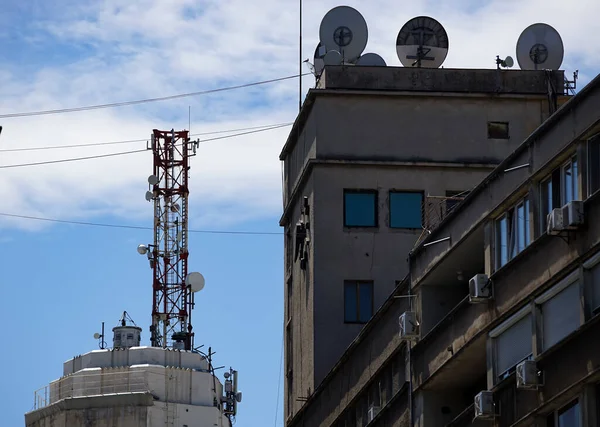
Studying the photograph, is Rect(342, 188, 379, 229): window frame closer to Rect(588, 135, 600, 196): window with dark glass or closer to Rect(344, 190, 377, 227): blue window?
Rect(344, 190, 377, 227): blue window

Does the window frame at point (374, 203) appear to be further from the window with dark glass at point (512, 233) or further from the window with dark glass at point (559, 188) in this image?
the window with dark glass at point (559, 188)

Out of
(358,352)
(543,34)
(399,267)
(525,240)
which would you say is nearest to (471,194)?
(525,240)

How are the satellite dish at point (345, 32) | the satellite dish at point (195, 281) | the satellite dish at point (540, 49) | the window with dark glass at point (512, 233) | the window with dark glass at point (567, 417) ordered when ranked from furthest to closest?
the satellite dish at point (195, 281) < the satellite dish at point (345, 32) < the satellite dish at point (540, 49) < the window with dark glass at point (512, 233) < the window with dark glass at point (567, 417)

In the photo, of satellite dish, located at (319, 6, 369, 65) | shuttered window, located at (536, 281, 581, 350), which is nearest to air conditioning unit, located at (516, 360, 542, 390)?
shuttered window, located at (536, 281, 581, 350)

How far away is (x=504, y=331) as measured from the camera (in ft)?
101

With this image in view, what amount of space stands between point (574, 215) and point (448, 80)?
2508 centimetres

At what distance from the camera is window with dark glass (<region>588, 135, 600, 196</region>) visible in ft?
89.4

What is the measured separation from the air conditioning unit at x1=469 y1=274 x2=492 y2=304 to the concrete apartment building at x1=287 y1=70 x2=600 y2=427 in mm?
19

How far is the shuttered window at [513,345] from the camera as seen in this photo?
97.0 ft

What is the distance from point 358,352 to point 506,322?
12107 mm

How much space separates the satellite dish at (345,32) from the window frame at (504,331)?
81.2 ft

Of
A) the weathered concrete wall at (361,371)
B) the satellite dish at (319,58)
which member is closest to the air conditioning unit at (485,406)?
the weathered concrete wall at (361,371)

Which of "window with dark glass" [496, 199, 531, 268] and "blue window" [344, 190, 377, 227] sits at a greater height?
"blue window" [344, 190, 377, 227]

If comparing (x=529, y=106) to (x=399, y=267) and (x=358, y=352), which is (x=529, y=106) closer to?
(x=399, y=267)
